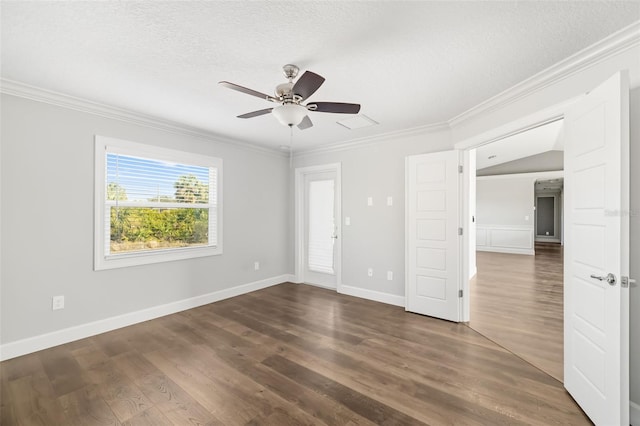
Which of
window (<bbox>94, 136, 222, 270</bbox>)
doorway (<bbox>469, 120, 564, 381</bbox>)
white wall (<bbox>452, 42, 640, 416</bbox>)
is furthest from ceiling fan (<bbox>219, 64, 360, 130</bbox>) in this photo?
doorway (<bbox>469, 120, 564, 381</bbox>)

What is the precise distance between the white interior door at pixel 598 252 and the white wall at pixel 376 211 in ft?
6.04

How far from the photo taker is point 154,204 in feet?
11.7

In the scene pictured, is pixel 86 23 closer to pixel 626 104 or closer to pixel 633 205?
pixel 626 104

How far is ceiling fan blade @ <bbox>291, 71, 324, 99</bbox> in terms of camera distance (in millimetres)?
1755

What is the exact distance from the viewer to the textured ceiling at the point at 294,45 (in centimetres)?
161

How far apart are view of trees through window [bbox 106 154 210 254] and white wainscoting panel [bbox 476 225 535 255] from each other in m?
8.93

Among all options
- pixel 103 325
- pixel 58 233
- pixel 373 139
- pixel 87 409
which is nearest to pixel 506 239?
pixel 373 139

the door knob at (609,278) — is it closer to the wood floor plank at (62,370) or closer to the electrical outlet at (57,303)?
the wood floor plank at (62,370)

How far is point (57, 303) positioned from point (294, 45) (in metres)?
3.35

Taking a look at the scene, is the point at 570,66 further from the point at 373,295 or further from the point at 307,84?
the point at 373,295

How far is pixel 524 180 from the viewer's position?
8750 mm

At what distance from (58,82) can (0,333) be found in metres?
2.32

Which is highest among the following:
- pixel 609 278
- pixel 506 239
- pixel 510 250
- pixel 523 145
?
pixel 523 145

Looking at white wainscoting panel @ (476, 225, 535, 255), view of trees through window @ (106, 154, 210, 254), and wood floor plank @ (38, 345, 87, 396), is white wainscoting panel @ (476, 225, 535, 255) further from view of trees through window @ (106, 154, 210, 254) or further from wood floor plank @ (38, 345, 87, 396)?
wood floor plank @ (38, 345, 87, 396)
